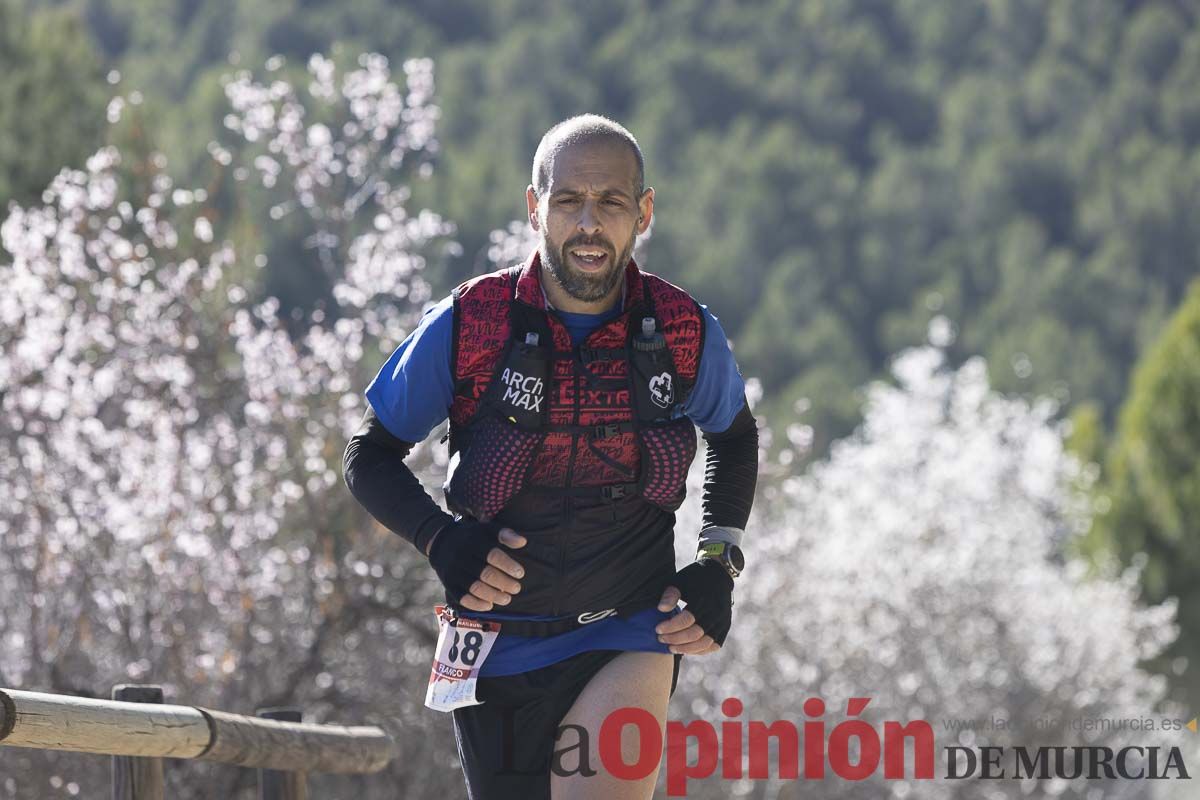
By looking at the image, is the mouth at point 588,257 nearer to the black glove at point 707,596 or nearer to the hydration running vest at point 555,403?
the hydration running vest at point 555,403

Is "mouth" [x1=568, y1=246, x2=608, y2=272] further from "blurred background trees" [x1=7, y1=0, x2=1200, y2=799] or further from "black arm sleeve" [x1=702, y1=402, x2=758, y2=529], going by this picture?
"blurred background trees" [x1=7, y1=0, x2=1200, y2=799]

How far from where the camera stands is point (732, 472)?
3.80 metres

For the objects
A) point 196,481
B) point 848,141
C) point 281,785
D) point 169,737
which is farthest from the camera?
point 848,141

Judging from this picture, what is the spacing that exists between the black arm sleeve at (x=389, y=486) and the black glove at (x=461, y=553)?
30mm

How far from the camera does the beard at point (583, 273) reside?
3.48 m

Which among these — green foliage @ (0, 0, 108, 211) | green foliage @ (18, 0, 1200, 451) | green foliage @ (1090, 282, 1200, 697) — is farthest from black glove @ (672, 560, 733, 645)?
green foliage @ (18, 0, 1200, 451)

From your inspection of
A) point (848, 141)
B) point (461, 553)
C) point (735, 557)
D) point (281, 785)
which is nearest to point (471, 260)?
point (281, 785)

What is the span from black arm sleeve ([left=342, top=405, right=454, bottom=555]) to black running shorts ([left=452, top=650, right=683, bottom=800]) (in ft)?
0.97

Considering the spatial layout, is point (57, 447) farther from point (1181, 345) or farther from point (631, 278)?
point (1181, 345)

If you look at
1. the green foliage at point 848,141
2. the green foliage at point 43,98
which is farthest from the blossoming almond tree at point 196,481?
the green foliage at point 848,141

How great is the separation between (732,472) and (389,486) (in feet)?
2.30

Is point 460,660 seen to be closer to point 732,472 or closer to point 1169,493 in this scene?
point 732,472

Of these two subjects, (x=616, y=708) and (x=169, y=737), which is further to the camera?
(x=169, y=737)

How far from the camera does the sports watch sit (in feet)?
11.9
